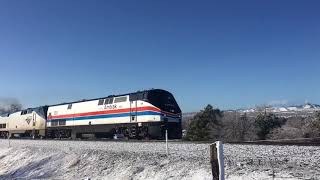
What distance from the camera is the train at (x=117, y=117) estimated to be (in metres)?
29.4

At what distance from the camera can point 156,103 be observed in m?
29.5

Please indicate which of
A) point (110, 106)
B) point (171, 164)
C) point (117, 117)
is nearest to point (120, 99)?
point (110, 106)

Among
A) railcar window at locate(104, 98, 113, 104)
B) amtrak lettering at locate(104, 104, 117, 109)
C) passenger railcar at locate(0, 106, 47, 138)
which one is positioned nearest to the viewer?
amtrak lettering at locate(104, 104, 117, 109)

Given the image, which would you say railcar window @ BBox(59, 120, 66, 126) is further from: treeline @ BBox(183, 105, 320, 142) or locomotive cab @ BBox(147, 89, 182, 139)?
treeline @ BBox(183, 105, 320, 142)

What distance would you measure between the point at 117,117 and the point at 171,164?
689 inches

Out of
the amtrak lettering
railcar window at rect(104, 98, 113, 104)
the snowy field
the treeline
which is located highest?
railcar window at rect(104, 98, 113, 104)

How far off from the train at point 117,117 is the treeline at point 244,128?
661 inches

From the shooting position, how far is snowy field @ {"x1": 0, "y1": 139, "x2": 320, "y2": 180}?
38.0ft

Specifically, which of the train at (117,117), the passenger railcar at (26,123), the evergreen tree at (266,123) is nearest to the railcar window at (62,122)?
the train at (117,117)

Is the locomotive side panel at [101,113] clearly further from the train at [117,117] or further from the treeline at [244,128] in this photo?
the treeline at [244,128]

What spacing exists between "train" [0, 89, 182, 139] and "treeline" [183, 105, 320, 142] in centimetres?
1679

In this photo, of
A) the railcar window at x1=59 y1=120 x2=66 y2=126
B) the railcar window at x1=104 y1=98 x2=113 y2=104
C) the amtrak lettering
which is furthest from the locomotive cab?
the railcar window at x1=59 y1=120 x2=66 y2=126

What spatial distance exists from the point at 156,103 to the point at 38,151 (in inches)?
358

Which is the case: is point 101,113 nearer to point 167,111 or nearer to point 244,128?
point 167,111
